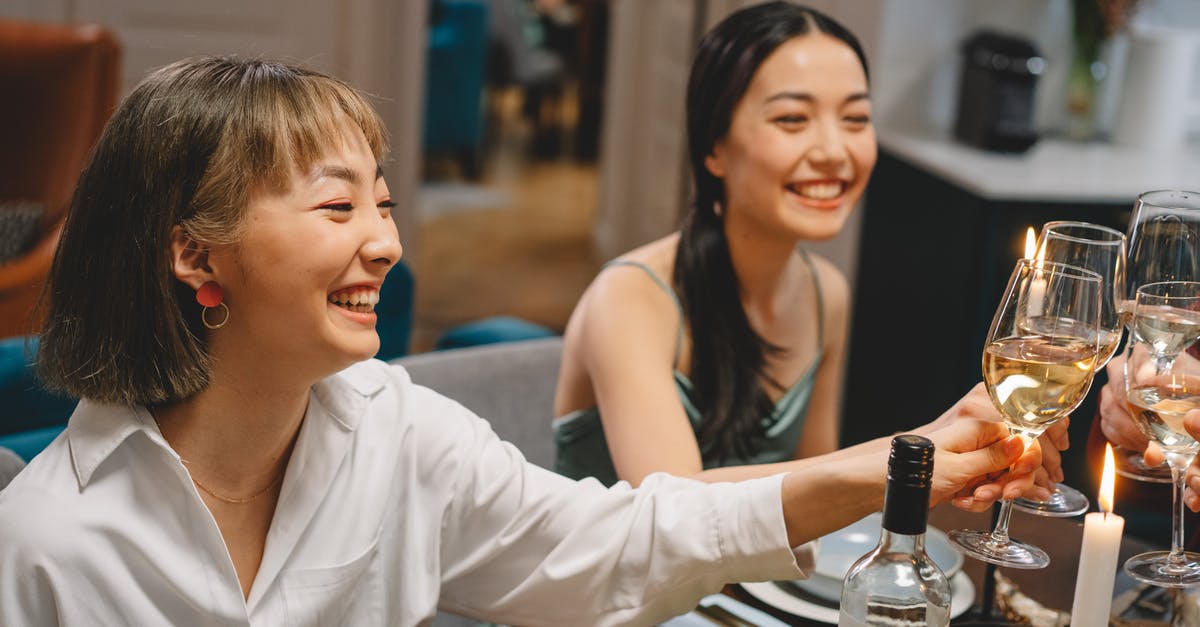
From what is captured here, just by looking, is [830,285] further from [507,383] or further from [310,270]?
[310,270]

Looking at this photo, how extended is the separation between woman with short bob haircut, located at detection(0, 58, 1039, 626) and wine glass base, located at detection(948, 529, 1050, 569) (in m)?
0.04

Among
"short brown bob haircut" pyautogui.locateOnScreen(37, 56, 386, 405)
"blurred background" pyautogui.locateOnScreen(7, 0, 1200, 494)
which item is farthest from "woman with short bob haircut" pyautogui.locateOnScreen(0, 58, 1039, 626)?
"blurred background" pyautogui.locateOnScreen(7, 0, 1200, 494)

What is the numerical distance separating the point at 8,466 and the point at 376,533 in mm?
343

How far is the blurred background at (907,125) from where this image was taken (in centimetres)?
314

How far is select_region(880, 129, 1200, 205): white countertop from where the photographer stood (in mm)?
3059

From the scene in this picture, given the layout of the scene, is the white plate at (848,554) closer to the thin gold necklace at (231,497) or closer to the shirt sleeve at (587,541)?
the shirt sleeve at (587,541)

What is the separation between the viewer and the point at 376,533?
1.33 meters

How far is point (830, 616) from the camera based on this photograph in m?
1.30

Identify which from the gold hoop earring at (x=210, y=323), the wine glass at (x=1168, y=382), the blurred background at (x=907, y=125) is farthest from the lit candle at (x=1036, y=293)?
the blurred background at (x=907, y=125)

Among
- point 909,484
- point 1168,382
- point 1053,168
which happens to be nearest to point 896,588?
point 909,484

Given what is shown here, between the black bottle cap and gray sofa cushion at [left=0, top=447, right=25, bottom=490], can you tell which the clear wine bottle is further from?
gray sofa cushion at [left=0, top=447, right=25, bottom=490]

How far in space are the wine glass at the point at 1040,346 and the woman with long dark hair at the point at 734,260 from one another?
0.64 meters

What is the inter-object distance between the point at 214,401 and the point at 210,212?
0.59 ft

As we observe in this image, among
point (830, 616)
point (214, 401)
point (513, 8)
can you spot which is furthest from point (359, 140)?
point (513, 8)
